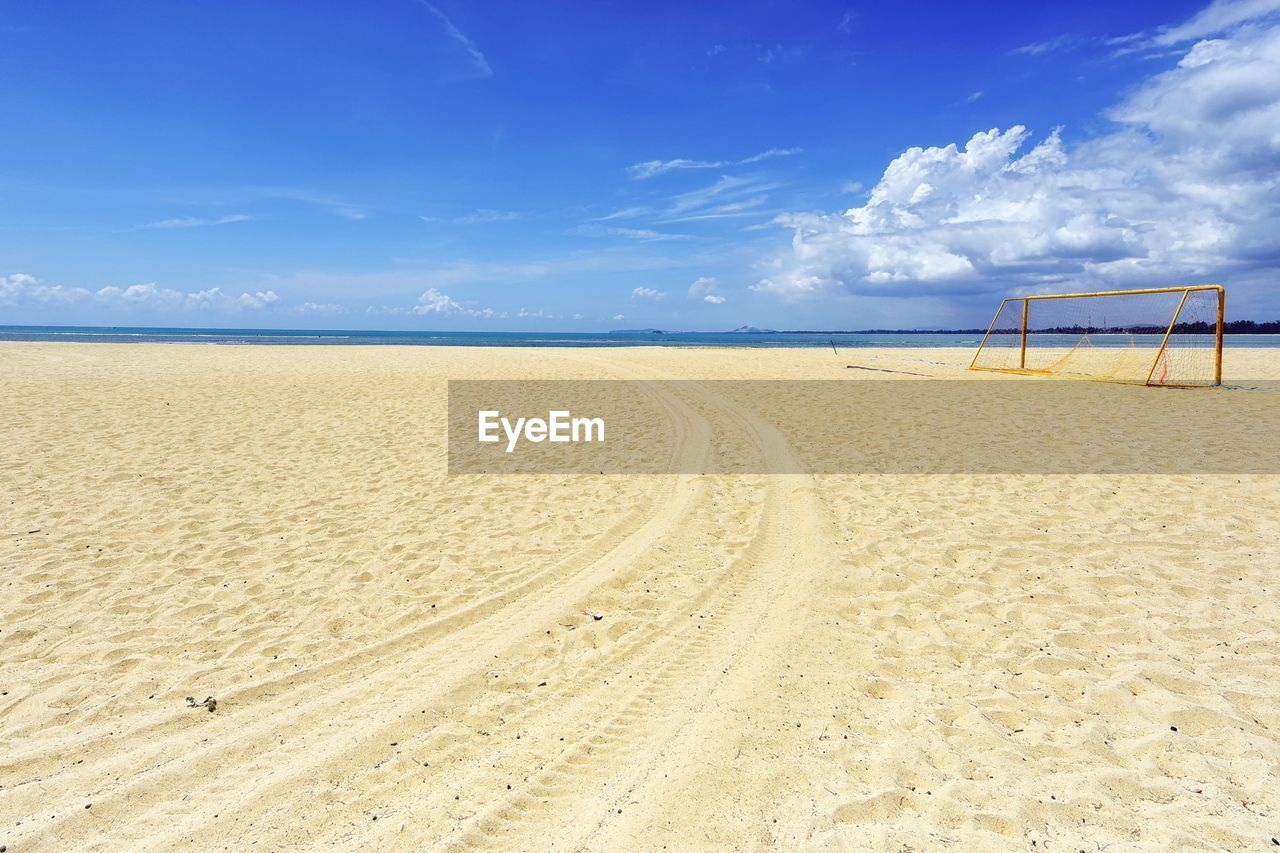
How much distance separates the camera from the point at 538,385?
20.2 m

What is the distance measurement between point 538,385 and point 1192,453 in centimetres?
1617

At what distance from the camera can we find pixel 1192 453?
9.77 m

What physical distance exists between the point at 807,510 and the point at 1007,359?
31.1 metres

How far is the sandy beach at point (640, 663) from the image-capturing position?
296 centimetres

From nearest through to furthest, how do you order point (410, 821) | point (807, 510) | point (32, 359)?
point (410, 821) < point (807, 510) < point (32, 359)

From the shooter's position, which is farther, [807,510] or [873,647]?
[807,510]

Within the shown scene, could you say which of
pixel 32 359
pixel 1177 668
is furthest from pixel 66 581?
pixel 32 359

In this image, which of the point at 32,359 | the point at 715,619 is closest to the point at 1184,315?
the point at 715,619

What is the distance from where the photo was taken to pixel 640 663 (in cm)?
434

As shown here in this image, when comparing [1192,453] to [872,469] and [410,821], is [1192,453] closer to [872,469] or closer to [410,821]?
[872,469]

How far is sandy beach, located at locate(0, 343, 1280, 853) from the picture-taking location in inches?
117

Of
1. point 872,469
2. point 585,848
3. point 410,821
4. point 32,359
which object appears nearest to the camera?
point 585,848

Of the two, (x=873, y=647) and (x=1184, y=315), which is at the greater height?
(x=1184, y=315)

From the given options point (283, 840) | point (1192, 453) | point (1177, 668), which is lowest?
point (283, 840)
